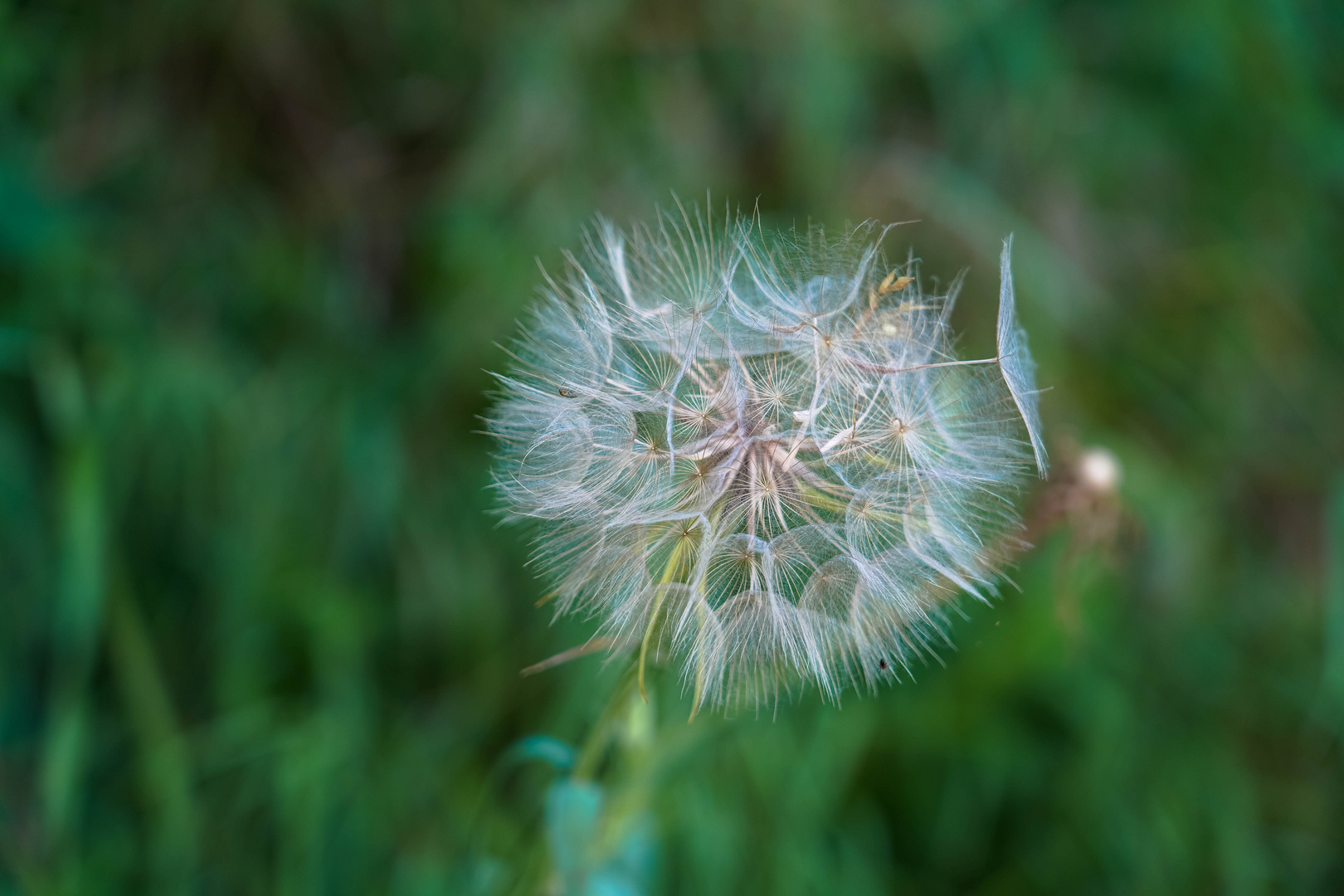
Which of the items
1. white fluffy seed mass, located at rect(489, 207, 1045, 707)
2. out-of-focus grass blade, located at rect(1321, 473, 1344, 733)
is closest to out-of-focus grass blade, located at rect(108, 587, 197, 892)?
white fluffy seed mass, located at rect(489, 207, 1045, 707)

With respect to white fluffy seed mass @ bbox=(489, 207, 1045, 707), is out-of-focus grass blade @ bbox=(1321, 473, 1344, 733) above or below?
below

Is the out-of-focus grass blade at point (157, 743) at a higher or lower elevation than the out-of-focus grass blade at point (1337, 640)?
higher

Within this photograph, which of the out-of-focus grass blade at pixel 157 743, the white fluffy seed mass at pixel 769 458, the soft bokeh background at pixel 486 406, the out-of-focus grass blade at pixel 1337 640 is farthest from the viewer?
the out-of-focus grass blade at pixel 1337 640

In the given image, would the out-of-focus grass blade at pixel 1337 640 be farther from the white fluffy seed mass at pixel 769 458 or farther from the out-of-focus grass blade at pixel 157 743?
the out-of-focus grass blade at pixel 157 743

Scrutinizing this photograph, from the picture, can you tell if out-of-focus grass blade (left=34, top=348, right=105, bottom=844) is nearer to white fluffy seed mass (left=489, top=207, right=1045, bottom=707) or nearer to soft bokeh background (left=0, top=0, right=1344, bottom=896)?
soft bokeh background (left=0, top=0, right=1344, bottom=896)

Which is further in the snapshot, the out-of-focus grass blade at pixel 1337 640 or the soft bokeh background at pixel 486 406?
the out-of-focus grass blade at pixel 1337 640

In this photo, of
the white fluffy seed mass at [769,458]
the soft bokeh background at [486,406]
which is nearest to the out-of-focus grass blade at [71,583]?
the soft bokeh background at [486,406]
